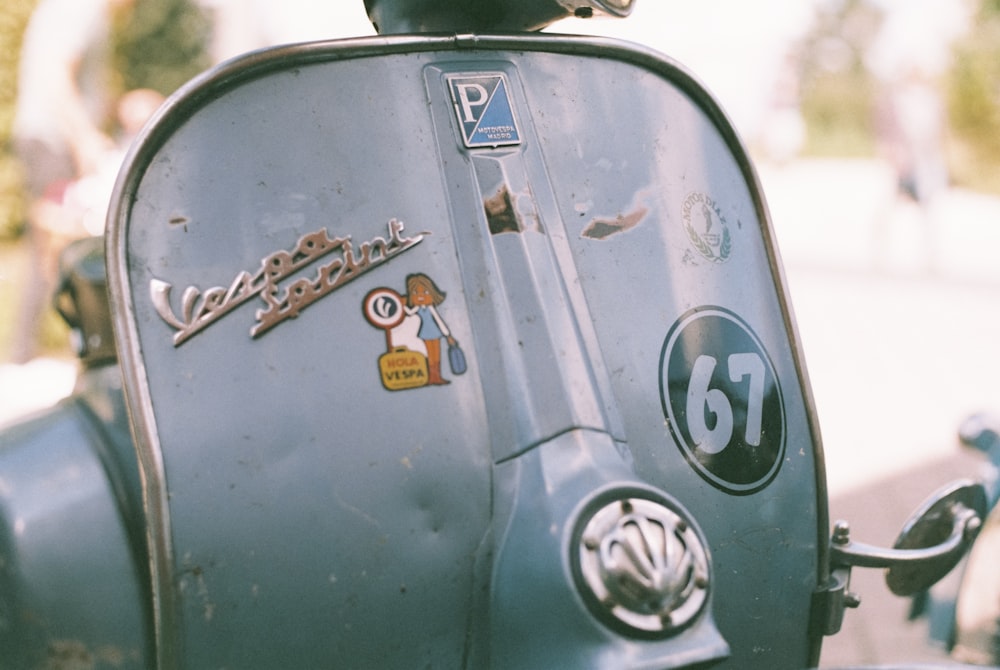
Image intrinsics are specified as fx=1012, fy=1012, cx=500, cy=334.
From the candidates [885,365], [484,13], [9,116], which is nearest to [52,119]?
[484,13]

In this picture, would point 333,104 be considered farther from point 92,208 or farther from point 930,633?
point 92,208

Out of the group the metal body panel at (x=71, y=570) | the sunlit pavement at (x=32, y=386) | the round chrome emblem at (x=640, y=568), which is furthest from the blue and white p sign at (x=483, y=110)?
the sunlit pavement at (x=32, y=386)

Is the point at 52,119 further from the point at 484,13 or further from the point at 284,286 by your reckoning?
the point at 284,286

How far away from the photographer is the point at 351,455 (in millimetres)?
1265

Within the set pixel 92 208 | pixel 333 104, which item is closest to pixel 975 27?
pixel 92 208

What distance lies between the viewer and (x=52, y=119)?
380 centimetres

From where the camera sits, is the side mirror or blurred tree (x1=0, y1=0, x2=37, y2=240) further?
blurred tree (x1=0, y1=0, x2=37, y2=240)

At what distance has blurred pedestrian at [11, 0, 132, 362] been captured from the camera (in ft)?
12.3

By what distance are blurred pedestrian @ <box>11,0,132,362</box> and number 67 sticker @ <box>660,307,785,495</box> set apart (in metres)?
2.86

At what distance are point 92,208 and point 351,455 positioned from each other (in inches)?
91.5

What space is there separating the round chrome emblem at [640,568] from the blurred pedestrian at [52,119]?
304 centimetres

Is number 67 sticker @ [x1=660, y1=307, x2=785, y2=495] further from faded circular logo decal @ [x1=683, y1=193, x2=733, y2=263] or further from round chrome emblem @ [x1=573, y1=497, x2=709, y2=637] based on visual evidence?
round chrome emblem @ [x1=573, y1=497, x2=709, y2=637]

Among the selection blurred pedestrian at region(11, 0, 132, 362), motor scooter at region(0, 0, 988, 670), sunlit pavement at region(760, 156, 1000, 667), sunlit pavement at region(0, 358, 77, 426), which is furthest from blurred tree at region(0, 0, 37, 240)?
motor scooter at region(0, 0, 988, 670)

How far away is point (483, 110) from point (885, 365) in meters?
4.72
